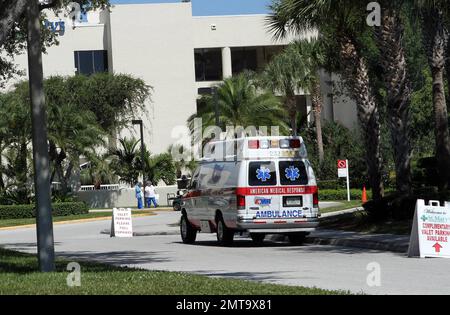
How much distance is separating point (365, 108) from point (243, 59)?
52.0 m

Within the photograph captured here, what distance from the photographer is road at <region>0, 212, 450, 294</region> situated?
15.9 m

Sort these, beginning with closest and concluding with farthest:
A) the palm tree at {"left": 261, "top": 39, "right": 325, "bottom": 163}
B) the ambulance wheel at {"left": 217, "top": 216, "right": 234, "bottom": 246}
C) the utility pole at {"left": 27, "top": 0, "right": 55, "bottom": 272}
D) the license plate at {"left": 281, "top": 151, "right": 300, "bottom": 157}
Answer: the utility pole at {"left": 27, "top": 0, "right": 55, "bottom": 272} → the license plate at {"left": 281, "top": 151, "right": 300, "bottom": 157} → the ambulance wheel at {"left": 217, "top": 216, "right": 234, "bottom": 246} → the palm tree at {"left": 261, "top": 39, "right": 325, "bottom": 163}

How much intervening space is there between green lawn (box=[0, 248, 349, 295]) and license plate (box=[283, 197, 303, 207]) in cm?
855

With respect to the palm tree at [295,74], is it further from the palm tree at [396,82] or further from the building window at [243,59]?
the palm tree at [396,82]

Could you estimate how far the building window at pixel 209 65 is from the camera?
79.4 metres

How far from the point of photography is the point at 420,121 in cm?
5753

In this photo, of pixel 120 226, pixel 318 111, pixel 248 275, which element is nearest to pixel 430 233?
pixel 248 275

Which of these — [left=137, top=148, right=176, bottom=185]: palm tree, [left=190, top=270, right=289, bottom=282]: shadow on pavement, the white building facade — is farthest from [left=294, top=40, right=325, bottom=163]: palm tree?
[left=190, top=270, right=289, bottom=282]: shadow on pavement

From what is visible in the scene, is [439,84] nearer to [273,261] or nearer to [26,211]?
[273,261]

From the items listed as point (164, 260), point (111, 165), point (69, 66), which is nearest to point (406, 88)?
point (164, 260)

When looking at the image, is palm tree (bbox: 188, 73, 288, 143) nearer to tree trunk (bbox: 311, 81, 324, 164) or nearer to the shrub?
tree trunk (bbox: 311, 81, 324, 164)

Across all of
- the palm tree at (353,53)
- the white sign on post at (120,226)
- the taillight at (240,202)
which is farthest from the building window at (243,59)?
the taillight at (240,202)

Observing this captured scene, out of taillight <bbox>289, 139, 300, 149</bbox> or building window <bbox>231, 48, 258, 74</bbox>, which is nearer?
taillight <bbox>289, 139, 300, 149</bbox>

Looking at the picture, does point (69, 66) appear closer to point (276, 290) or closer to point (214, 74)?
point (214, 74)
